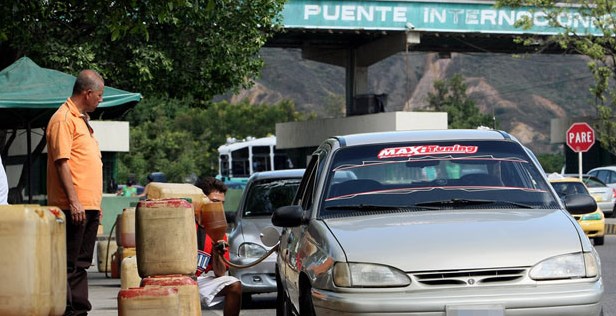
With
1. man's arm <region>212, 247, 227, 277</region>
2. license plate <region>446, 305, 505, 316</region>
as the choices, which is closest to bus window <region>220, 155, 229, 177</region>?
man's arm <region>212, 247, 227, 277</region>

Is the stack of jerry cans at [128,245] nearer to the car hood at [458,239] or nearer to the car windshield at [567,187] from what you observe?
the car hood at [458,239]

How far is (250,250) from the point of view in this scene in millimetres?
14430

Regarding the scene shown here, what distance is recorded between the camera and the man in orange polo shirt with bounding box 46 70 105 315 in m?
8.94

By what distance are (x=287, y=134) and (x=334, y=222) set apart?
51.0 meters

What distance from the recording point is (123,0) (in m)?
17.1

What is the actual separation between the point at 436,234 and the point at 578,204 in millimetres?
1543

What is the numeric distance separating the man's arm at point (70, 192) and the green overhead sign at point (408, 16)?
38340 millimetres

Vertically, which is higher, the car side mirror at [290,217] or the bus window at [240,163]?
the car side mirror at [290,217]

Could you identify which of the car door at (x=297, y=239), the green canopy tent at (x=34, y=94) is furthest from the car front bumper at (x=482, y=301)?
the green canopy tent at (x=34, y=94)

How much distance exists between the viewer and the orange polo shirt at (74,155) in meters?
8.99

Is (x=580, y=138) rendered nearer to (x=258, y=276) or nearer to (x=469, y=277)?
(x=258, y=276)

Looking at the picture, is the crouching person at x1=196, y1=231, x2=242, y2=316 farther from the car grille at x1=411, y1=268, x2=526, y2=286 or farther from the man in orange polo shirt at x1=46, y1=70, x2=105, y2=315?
the car grille at x1=411, y1=268, x2=526, y2=286

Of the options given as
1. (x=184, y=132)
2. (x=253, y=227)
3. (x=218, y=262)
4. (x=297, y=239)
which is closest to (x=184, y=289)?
(x=297, y=239)

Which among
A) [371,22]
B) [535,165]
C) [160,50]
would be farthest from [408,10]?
[535,165]
